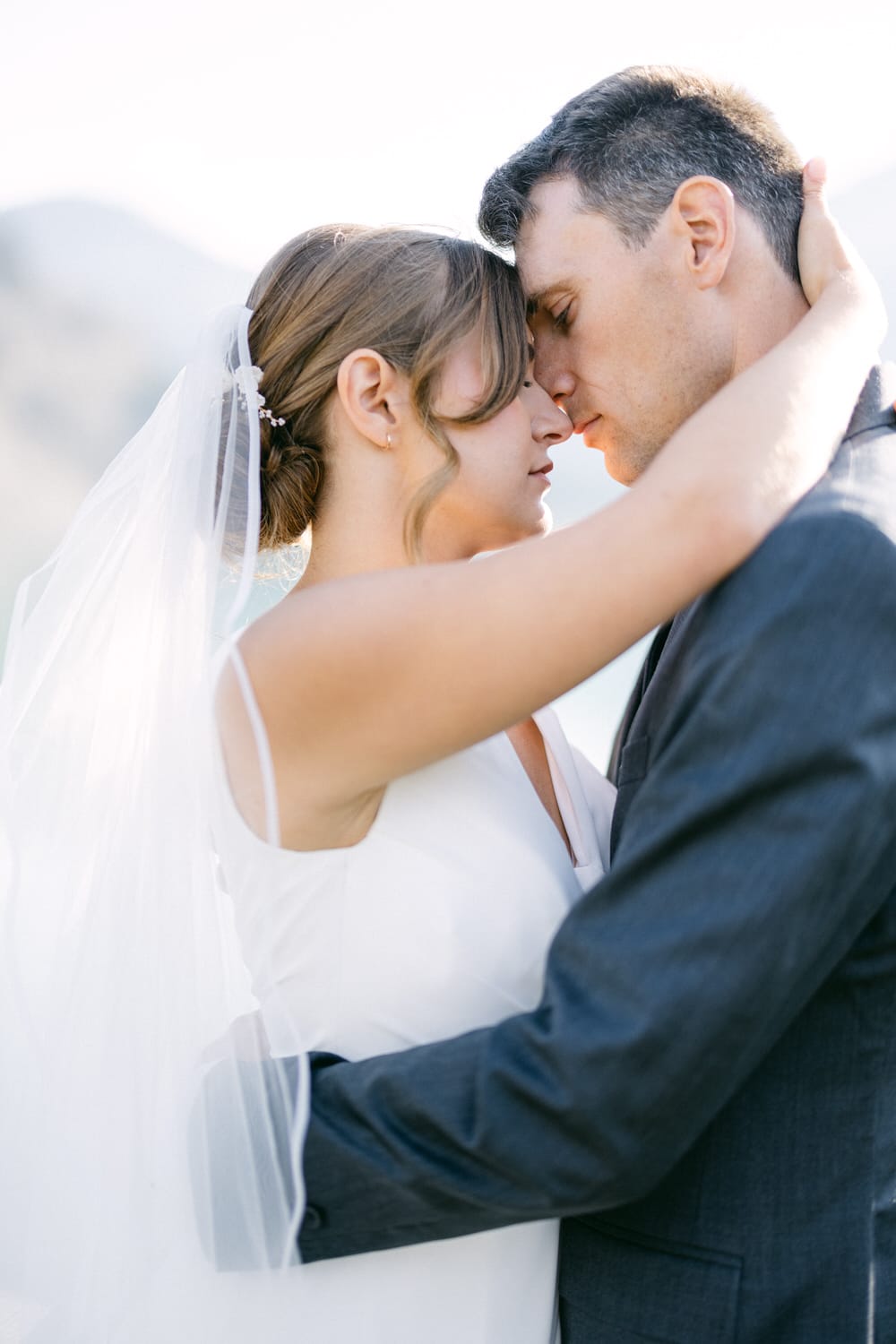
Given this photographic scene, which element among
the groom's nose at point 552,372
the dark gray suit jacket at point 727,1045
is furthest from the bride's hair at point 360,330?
the dark gray suit jacket at point 727,1045

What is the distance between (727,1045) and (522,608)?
0.59 metres

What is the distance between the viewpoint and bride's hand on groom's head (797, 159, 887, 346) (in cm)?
198

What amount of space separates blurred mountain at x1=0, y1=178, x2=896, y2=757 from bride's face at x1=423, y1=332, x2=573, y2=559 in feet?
6.72

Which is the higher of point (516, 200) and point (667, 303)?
point (516, 200)

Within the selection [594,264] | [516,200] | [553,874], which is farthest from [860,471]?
[516,200]

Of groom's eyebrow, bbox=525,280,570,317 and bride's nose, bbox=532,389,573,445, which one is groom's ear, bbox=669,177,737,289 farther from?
bride's nose, bbox=532,389,573,445

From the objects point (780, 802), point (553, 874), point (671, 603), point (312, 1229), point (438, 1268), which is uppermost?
point (671, 603)

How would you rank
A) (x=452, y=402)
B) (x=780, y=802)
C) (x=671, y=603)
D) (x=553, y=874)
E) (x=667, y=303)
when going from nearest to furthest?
(x=780, y=802)
(x=671, y=603)
(x=553, y=874)
(x=452, y=402)
(x=667, y=303)

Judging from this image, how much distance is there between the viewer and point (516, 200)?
2490mm

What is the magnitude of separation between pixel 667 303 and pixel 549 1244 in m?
1.73

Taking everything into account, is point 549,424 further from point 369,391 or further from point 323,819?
point 323,819

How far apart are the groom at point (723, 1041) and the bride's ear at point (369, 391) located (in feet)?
2.16

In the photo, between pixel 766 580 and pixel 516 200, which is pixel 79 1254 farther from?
pixel 516 200

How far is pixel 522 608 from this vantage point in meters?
1.52
